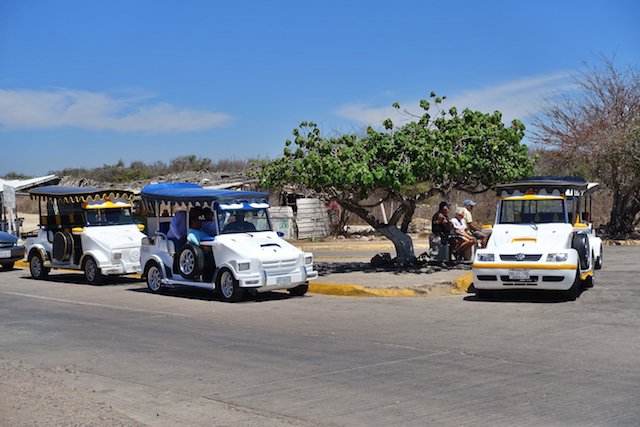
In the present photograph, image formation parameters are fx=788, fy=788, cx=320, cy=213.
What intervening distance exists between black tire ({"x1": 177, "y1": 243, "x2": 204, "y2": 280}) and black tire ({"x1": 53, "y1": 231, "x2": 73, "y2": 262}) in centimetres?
503

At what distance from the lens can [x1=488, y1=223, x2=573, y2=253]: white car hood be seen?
15.0m

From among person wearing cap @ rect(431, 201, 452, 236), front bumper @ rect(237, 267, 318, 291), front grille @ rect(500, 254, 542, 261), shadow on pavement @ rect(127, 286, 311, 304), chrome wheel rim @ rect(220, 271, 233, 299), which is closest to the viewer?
front grille @ rect(500, 254, 542, 261)

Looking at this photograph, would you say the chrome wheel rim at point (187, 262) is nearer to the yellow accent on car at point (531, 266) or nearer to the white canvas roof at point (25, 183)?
the yellow accent on car at point (531, 266)

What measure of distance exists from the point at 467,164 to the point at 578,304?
16.8 ft

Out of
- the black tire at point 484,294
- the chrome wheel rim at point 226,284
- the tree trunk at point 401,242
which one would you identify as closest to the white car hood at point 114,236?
the chrome wheel rim at point 226,284

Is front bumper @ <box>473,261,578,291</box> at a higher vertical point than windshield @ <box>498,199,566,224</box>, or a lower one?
lower

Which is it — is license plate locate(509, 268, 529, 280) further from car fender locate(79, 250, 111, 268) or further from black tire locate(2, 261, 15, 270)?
black tire locate(2, 261, 15, 270)

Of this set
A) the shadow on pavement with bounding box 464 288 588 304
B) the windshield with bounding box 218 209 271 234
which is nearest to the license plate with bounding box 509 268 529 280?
the shadow on pavement with bounding box 464 288 588 304

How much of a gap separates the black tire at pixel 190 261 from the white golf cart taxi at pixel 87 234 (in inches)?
129

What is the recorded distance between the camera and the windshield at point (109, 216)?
20.9m

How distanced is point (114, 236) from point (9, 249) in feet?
Result: 20.9

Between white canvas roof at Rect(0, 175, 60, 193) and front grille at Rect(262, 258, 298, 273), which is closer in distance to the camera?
front grille at Rect(262, 258, 298, 273)

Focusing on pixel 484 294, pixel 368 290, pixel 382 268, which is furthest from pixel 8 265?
pixel 484 294

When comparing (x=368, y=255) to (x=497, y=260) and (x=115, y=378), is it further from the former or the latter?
(x=115, y=378)
